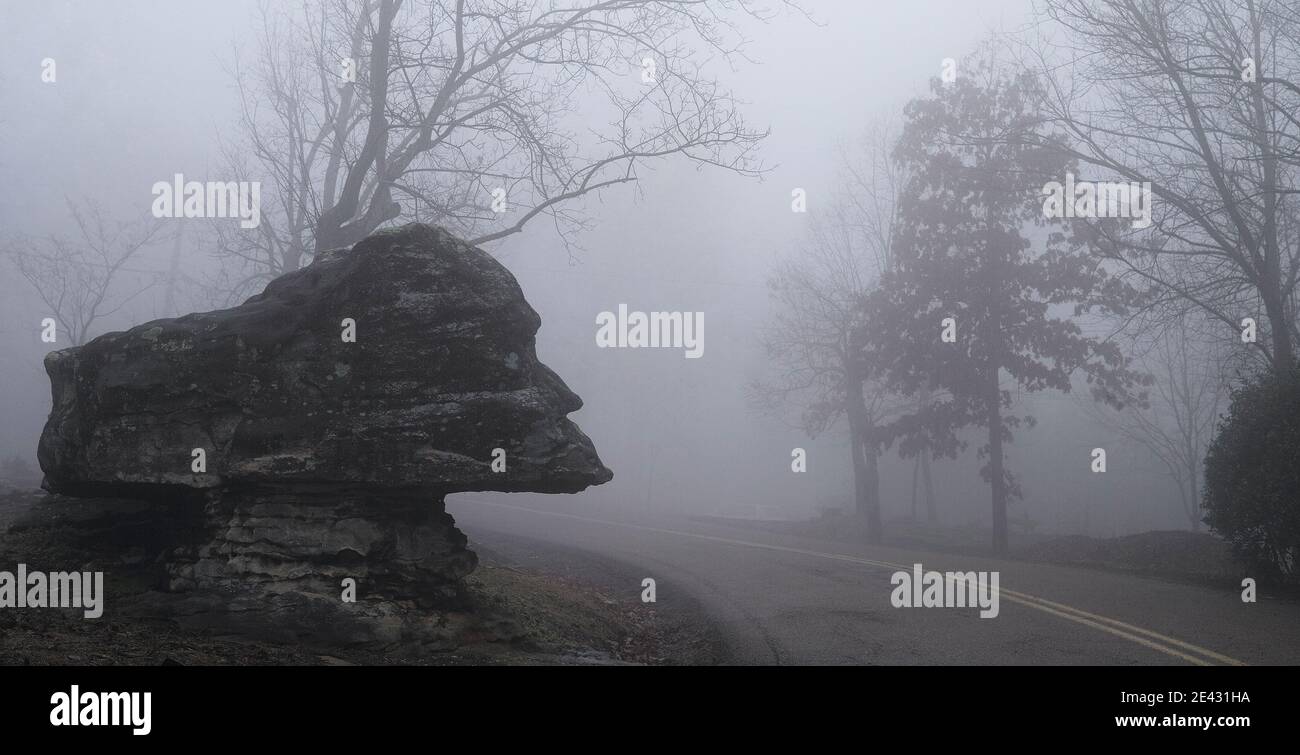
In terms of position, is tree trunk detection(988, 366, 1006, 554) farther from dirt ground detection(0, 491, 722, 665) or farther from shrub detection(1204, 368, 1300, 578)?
dirt ground detection(0, 491, 722, 665)

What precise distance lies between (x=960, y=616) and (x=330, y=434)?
680cm

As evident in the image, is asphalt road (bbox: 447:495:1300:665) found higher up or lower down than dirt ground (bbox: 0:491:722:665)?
lower down

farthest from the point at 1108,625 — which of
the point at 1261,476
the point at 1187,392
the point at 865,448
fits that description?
the point at 1187,392

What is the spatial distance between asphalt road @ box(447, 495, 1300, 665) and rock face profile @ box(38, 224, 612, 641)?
2.89m

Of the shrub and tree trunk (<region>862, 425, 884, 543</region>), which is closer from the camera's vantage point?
the shrub

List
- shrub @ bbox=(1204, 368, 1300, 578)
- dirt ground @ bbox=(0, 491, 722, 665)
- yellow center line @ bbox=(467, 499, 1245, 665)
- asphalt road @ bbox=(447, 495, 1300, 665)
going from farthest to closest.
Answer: shrub @ bbox=(1204, 368, 1300, 578) < asphalt road @ bbox=(447, 495, 1300, 665) < yellow center line @ bbox=(467, 499, 1245, 665) < dirt ground @ bbox=(0, 491, 722, 665)

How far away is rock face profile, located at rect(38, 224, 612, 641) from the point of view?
279 inches

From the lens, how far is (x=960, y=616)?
963cm

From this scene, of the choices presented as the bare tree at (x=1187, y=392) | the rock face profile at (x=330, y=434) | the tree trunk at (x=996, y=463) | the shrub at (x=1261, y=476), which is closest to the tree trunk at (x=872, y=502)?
the tree trunk at (x=996, y=463)

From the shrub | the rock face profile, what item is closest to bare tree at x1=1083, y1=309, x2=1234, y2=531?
the shrub

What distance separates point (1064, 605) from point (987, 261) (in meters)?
14.4

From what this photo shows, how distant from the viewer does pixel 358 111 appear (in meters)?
21.8

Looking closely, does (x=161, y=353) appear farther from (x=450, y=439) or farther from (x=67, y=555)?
(x=450, y=439)
